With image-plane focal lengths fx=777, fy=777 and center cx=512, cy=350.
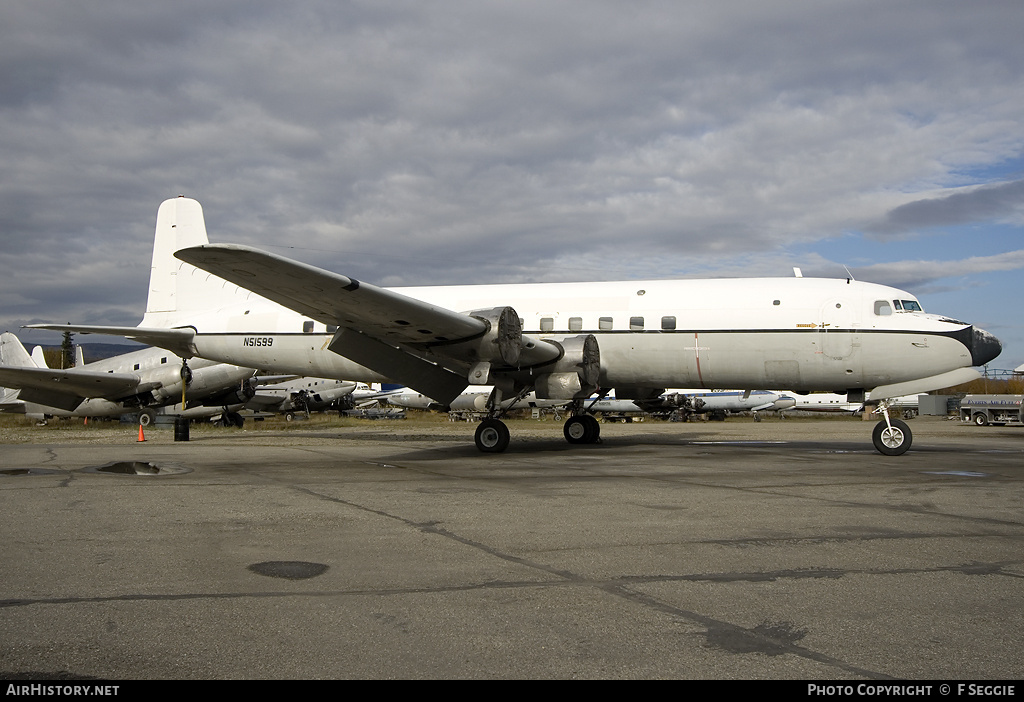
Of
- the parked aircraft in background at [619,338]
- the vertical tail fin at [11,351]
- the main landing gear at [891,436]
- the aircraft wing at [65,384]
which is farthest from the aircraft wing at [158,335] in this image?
the vertical tail fin at [11,351]

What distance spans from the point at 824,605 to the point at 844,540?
7.68 feet

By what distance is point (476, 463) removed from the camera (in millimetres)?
14555

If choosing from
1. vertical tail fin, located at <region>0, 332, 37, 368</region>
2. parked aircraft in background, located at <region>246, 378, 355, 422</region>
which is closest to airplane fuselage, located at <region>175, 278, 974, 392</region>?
vertical tail fin, located at <region>0, 332, 37, 368</region>

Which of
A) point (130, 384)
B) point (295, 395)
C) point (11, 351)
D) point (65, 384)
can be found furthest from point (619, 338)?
Result: point (295, 395)

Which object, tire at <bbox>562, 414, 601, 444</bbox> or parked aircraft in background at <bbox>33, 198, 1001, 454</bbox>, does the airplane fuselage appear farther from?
tire at <bbox>562, 414, 601, 444</bbox>

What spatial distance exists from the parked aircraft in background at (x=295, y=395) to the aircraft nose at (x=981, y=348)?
36.5 metres

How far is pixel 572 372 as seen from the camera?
55.0 ft

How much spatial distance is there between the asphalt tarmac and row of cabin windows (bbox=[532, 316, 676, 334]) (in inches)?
254

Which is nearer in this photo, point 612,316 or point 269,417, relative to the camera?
point 612,316

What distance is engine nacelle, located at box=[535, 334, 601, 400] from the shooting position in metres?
16.7

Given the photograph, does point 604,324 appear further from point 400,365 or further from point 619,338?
point 400,365

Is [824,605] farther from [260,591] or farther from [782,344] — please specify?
[782,344]

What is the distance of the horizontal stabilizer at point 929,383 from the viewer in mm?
16000

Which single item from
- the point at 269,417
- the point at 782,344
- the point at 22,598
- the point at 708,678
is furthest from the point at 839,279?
the point at 269,417
